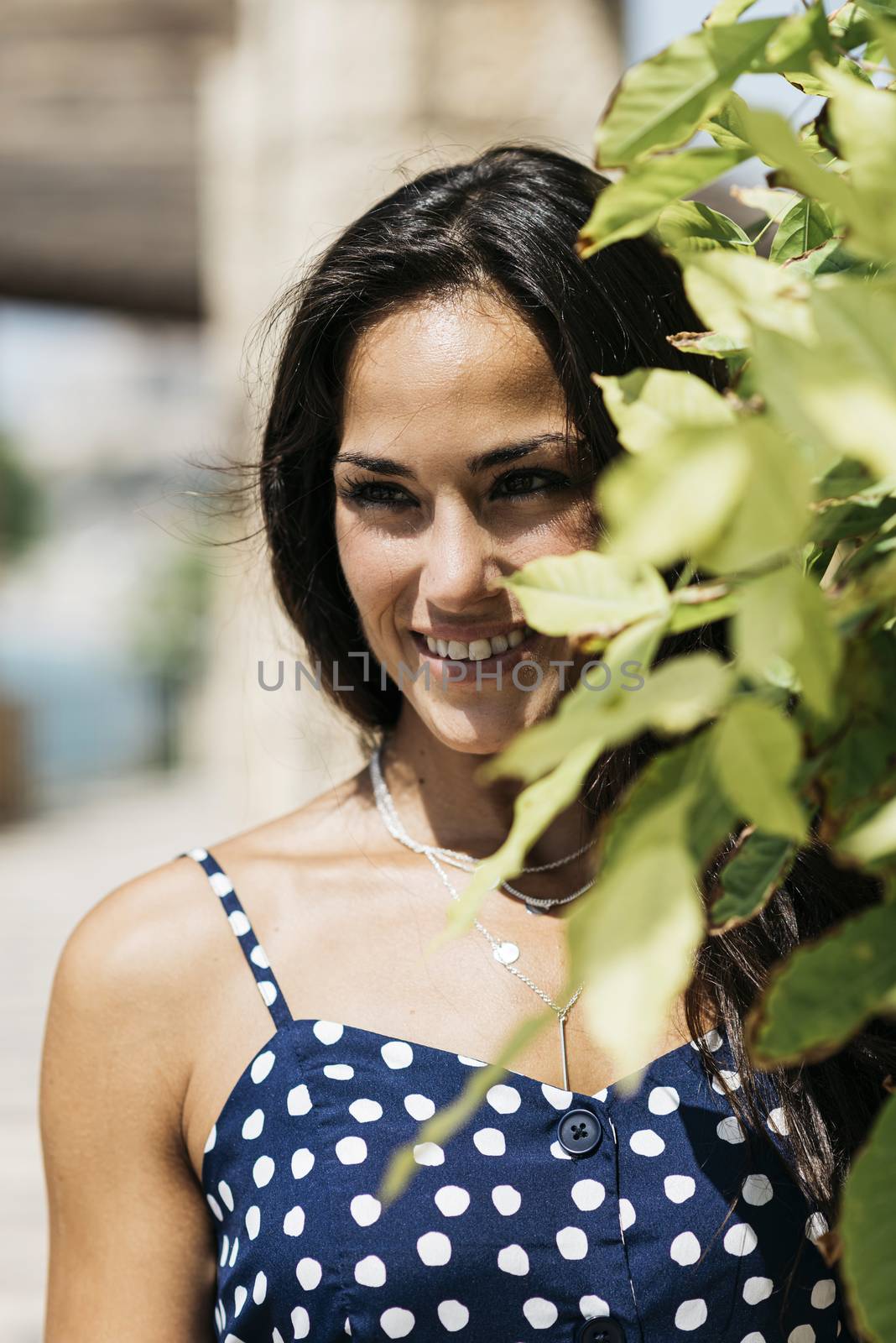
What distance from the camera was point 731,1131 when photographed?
1.25 meters

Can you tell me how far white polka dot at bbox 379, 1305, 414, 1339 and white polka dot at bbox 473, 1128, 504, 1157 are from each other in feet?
0.51

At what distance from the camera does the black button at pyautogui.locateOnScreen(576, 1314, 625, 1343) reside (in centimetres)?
117

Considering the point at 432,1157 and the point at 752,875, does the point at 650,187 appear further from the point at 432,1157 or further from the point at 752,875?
the point at 432,1157

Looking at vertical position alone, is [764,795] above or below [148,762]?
above

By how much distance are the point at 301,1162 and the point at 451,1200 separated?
0.16 m

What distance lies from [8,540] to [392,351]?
22.6 m

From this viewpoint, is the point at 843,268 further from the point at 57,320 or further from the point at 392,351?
the point at 57,320

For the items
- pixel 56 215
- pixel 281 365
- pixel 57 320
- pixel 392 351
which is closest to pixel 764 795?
pixel 392 351

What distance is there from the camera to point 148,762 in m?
14.4

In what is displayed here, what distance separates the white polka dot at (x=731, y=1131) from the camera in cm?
124

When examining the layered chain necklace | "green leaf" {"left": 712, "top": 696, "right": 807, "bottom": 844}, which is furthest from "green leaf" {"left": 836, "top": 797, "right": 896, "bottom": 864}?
the layered chain necklace

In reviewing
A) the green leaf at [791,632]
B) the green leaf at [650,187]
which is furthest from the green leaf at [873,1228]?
the green leaf at [650,187]

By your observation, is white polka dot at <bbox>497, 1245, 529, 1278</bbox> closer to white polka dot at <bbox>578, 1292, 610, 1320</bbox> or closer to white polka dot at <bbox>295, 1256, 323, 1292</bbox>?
white polka dot at <bbox>578, 1292, 610, 1320</bbox>

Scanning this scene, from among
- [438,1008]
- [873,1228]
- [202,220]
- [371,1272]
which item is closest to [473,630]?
[438,1008]
